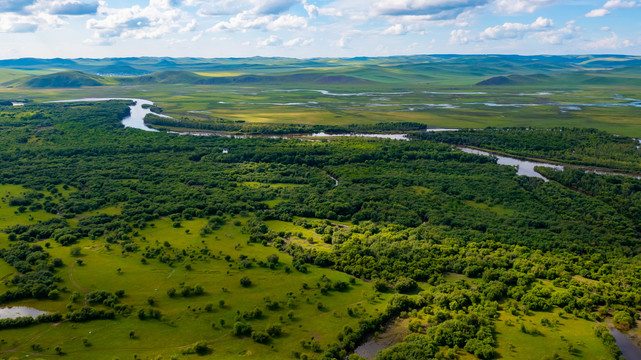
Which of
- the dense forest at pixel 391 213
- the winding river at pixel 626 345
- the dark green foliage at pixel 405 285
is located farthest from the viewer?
the dark green foliage at pixel 405 285

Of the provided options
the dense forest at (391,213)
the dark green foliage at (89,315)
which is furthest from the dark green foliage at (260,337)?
the dark green foliage at (89,315)

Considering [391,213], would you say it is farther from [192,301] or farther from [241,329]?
[241,329]

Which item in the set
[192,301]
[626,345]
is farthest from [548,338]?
[192,301]

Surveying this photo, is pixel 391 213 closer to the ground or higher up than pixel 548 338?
higher up

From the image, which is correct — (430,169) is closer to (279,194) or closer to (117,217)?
(279,194)

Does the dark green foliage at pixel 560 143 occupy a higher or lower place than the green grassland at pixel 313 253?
higher

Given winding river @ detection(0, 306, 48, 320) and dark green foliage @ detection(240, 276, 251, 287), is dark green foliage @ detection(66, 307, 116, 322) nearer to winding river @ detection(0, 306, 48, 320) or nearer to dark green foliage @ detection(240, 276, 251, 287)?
winding river @ detection(0, 306, 48, 320)

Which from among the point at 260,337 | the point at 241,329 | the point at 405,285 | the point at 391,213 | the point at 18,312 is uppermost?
the point at 391,213

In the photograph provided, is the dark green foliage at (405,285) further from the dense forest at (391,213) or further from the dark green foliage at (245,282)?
the dark green foliage at (245,282)
